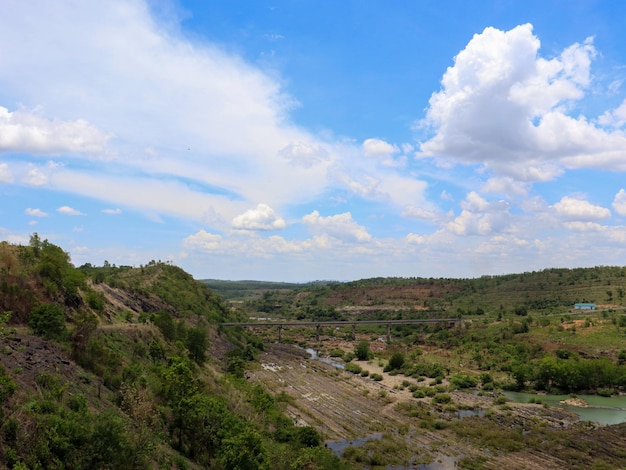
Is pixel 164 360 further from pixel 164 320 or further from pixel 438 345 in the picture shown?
pixel 438 345

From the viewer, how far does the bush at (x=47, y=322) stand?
31.1 metres

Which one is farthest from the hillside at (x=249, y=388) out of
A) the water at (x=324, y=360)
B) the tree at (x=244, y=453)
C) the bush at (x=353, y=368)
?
the water at (x=324, y=360)

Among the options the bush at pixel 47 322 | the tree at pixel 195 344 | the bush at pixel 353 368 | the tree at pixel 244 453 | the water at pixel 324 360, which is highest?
the bush at pixel 47 322

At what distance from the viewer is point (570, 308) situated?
141 m

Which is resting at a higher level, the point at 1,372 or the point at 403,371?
the point at 1,372

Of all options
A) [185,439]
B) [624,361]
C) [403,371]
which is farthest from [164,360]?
[624,361]

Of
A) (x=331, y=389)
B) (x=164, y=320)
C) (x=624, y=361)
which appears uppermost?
(x=164, y=320)

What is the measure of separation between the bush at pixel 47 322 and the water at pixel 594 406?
63613 millimetres

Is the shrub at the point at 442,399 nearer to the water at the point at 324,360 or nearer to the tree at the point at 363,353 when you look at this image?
the water at the point at 324,360

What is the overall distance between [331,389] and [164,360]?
34.8m

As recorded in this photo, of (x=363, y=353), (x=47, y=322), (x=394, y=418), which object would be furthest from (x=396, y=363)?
(x=47, y=322)

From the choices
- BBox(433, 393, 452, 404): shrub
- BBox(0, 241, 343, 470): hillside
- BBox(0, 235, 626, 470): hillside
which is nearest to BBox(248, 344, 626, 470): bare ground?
BBox(0, 235, 626, 470): hillside

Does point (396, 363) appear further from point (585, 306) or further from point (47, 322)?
point (585, 306)

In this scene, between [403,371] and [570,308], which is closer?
[403,371]
